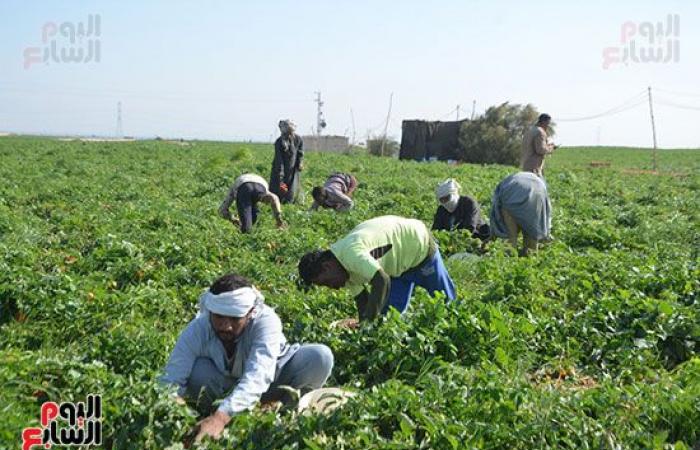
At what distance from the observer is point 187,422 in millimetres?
3719

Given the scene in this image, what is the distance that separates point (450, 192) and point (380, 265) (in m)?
3.40

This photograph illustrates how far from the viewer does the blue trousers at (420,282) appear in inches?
233

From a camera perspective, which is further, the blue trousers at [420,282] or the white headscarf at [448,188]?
the white headscarf at [448,188]

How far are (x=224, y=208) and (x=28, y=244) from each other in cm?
253

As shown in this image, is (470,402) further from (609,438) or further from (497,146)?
(497,146)

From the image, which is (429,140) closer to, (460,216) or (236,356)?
(460,216)

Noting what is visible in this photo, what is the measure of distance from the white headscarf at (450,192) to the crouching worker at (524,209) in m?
0.48

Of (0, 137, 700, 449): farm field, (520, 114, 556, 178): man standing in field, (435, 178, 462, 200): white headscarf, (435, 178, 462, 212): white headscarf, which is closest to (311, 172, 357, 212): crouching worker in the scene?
(0, 137, 700, 449): farm field

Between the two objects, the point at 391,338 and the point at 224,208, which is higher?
the point at 224,208

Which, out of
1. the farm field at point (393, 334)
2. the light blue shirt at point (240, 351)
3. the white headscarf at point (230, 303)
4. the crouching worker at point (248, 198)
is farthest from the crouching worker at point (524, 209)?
the white headscarf at point (230, 303)

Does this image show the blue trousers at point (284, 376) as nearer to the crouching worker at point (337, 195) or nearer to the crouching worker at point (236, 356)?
the crouching worker at point (236, 356)

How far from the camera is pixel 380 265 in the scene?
5.32m

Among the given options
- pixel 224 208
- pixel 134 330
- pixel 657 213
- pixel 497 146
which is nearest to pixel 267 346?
pixel 134 330

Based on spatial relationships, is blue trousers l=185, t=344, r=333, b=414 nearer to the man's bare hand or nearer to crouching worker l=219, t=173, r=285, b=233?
the man's bare hand
